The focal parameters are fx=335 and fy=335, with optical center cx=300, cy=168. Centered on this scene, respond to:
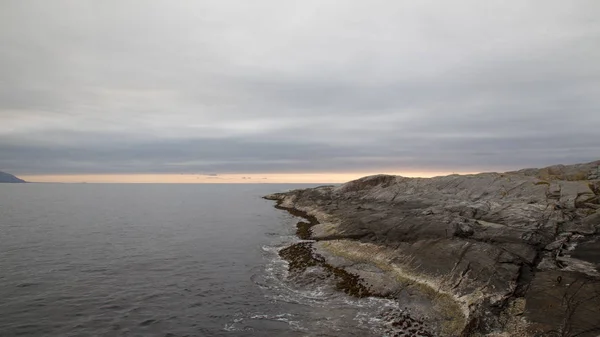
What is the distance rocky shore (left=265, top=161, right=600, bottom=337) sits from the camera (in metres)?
17.5

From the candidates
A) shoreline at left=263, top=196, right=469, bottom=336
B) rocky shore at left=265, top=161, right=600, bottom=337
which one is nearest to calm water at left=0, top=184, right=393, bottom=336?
shoreline at left=263, top=196, right=469, bottom=336

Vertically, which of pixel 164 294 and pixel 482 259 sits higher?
pixel 482 259

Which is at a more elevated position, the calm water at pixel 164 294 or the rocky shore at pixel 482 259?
the rocky shore at pixel 482 259

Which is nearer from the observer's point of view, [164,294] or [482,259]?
[482,259]

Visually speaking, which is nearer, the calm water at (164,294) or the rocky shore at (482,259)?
the rocky shore at (482,259)

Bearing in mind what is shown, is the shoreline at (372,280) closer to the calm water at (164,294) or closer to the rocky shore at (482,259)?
the rocky shore at (482,259)

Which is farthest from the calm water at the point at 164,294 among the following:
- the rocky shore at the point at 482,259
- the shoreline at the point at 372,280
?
the rocky shore at the point at 482,259

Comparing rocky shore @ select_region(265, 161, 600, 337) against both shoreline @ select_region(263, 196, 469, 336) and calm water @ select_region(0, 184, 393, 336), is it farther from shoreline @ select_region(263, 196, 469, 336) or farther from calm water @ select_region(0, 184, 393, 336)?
calm water @ select_region(0, 184, 393, 336)

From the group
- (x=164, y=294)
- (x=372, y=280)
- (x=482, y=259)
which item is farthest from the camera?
(x=372, y=280)

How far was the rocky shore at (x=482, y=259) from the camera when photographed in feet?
57.6

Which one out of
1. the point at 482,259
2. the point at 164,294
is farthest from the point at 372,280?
the point at 164,294

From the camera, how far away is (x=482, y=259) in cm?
2347

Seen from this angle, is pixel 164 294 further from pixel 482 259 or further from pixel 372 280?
pixel 482 259

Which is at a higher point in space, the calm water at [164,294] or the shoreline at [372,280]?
the shoreline at [372,280]
